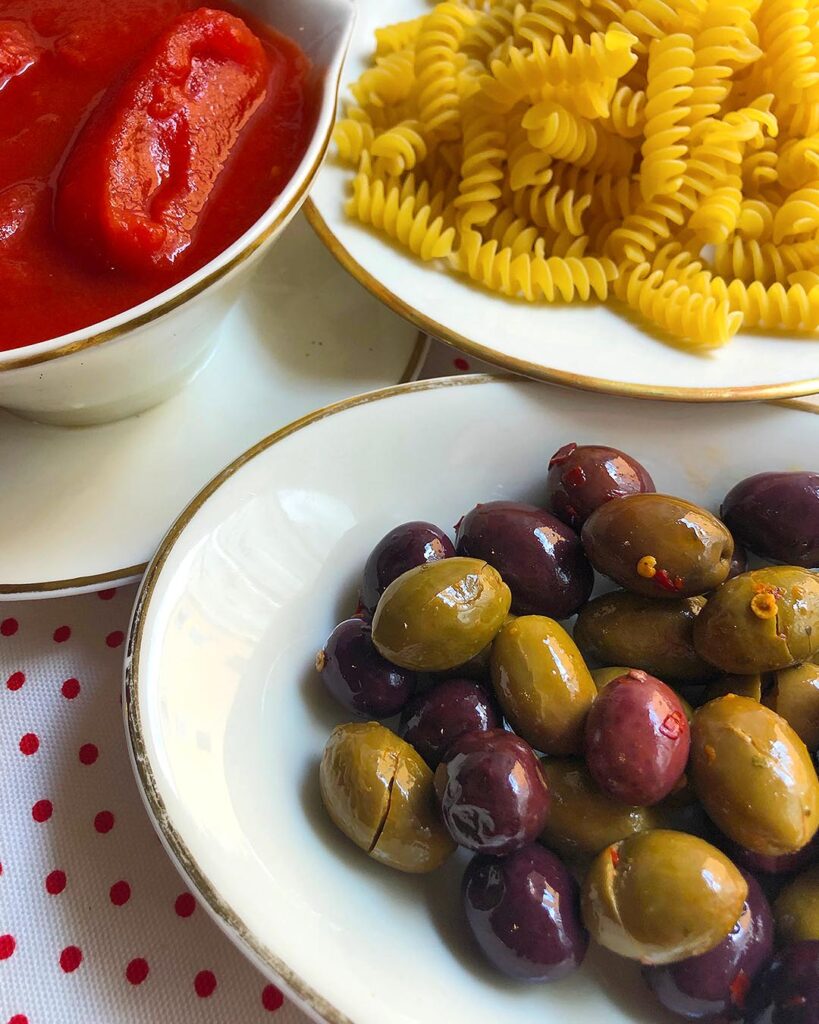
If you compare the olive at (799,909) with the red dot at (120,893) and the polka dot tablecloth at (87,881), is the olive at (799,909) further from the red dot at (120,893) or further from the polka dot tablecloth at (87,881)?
the red dot at (120,893)

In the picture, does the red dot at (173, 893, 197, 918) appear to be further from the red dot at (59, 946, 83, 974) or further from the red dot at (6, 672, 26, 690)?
the red dot at (6, 672, 26, 690)

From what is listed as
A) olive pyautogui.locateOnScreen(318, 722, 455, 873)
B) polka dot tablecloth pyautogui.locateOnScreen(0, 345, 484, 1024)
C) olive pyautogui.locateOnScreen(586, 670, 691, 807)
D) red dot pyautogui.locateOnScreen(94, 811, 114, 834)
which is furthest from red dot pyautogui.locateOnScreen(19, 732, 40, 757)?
olive pyautogui.locateOnScreen(586, 670, 691, 807)

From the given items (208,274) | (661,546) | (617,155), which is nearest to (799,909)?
(661,546)

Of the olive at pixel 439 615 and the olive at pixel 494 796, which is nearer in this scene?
the olive at pixel 494 796

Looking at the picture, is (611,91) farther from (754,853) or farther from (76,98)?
(754,853)

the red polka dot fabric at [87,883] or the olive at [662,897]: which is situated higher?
the olive at [662,897]

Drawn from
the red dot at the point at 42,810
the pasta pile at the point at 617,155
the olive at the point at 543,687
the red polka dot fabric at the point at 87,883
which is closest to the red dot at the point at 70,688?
the red polka dot fabric at the point at 87,883
